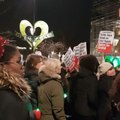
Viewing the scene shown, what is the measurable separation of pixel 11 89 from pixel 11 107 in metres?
0.17

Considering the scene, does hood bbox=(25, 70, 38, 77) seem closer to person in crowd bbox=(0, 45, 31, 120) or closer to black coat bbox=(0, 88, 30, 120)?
person in crowd bbox=(0, 45, 31, 120)

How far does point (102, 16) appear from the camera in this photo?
41000 millimetres

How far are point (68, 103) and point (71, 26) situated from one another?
48.0 metres

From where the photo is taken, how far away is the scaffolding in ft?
126

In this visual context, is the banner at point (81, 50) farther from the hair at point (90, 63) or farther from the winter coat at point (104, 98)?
the winter coat at point (104, 98)

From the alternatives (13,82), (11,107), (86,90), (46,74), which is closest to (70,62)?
(86,90)

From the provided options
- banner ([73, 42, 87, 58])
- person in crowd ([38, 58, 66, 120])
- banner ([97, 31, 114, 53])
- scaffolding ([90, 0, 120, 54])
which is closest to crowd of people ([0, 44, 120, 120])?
person in crowd ([38, 58, 66, 120])

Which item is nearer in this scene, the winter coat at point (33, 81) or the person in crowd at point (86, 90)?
the winter coat at point (33, 81)

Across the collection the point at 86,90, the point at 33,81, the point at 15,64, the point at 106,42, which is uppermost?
the point at 106,42

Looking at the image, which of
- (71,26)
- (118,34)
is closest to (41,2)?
(71,26)

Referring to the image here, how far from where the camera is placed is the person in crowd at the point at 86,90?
6648mm

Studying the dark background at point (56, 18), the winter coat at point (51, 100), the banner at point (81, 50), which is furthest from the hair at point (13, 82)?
the dark background at point (56, 18)

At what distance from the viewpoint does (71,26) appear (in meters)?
55.2

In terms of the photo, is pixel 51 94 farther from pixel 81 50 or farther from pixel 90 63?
pixel 81 50
